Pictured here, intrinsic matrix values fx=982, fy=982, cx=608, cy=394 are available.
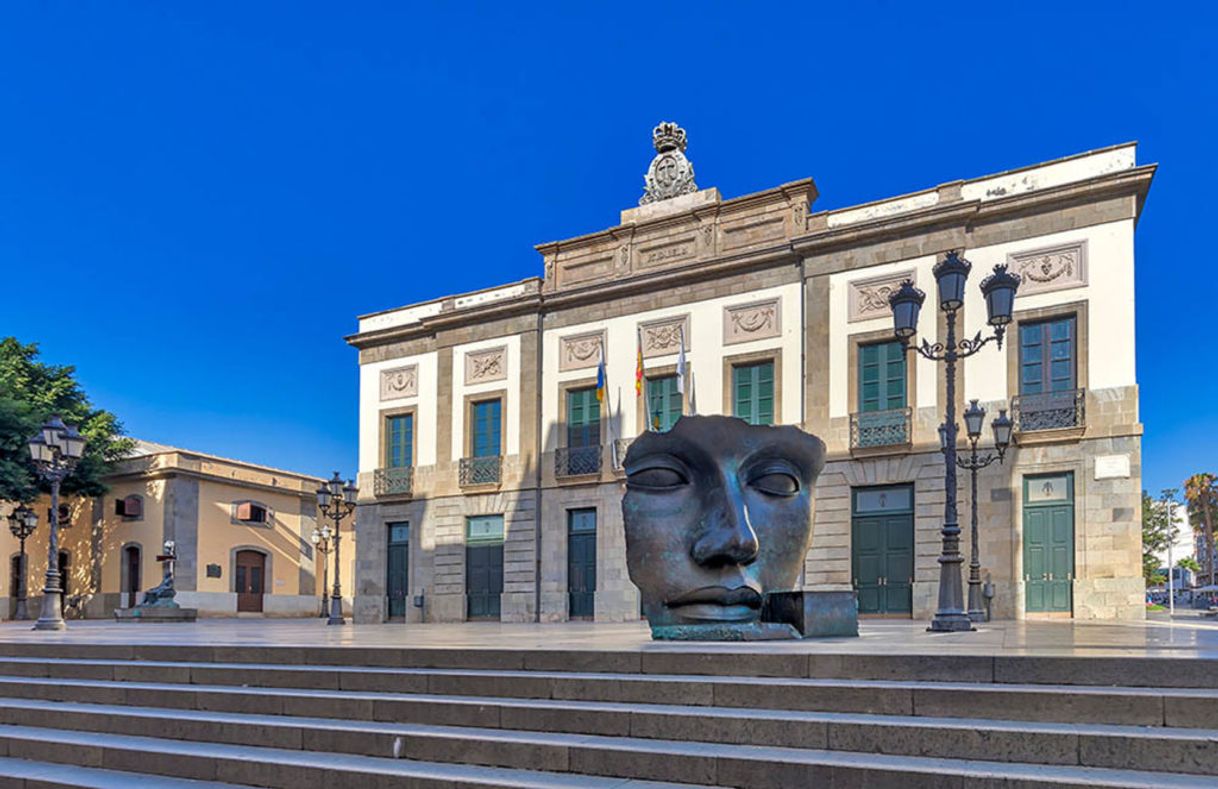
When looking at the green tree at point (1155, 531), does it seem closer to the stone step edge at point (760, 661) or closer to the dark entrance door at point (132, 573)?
the dark entrance door at point (132, 573)

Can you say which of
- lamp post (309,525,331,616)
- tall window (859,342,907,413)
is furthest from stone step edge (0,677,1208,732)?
lamp post (309,525,331,616)

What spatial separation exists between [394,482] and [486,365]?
4.30 metres

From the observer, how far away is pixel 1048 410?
18.7 metres

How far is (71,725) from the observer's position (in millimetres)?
6711

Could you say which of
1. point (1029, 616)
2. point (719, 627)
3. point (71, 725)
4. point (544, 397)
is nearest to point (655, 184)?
point (544, 397)

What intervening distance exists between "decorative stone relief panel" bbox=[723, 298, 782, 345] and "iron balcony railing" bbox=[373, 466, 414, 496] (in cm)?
988

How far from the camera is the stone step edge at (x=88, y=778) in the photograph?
538 cm

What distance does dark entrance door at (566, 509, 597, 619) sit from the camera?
2381 cm

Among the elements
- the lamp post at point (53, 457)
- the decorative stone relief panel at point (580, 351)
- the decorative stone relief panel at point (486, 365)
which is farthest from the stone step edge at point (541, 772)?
the decorative stone relief panel at point (486, 365)

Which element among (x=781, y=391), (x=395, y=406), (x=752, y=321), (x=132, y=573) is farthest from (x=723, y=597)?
(x=132, y=573)

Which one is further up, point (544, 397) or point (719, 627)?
point (544, 397)

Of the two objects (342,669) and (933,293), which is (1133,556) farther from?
(342,669)

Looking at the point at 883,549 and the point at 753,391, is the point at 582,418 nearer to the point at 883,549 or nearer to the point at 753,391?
the point at 753,391

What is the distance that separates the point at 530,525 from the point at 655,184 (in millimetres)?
9300
